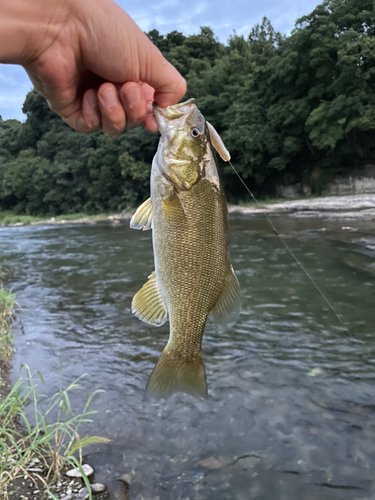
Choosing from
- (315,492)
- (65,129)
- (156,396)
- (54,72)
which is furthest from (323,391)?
(65,129)

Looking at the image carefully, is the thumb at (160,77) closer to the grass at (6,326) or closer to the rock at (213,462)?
the rock at (213,462)

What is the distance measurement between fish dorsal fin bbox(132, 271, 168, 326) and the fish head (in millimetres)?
605

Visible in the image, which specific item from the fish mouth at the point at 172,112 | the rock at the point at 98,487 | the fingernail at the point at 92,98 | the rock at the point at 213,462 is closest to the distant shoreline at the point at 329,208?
the rock at the point at 213,462

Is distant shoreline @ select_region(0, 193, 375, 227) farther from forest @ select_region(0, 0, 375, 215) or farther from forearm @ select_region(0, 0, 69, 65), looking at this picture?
forearm @ select_region(0, 0, 69, 65)

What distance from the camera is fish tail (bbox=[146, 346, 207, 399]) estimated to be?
7.19 feet

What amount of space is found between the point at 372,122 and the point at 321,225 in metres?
14.6

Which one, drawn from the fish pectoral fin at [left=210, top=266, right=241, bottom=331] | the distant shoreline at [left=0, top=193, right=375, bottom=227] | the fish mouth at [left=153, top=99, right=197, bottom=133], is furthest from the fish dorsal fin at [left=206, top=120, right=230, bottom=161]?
the distant shoreline at [left=0, top=193, right=375, bottom=227]

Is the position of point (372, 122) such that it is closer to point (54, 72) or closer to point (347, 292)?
point (347, 292)

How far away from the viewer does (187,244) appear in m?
2.08

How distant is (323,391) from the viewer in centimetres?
532

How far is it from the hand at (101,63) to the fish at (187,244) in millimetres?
289

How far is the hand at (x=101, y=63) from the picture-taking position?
2.08 metres

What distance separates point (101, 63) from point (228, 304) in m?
1.57

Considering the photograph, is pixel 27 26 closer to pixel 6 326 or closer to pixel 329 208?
pixel 6 326
